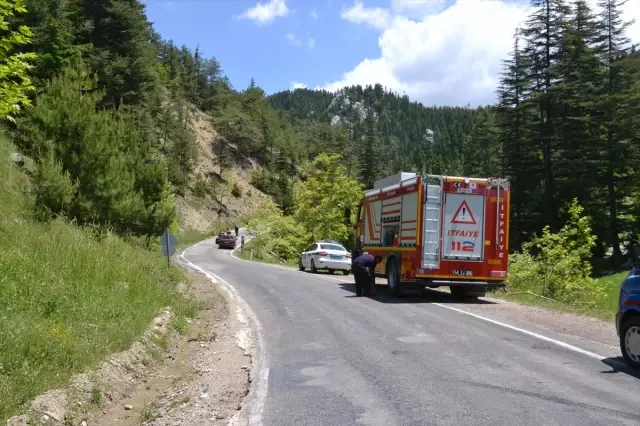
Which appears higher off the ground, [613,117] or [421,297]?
[613,117]

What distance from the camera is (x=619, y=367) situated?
7539 millimetres

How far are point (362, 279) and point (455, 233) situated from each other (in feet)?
10.1

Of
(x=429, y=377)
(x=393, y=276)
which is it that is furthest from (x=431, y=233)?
(x=429, y=377)

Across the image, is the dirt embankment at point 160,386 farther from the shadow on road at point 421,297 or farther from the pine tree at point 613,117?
the pine tree at point 613,117

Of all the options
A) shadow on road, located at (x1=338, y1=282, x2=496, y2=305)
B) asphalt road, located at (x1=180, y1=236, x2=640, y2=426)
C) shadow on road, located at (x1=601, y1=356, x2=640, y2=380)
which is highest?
shadow on road, located at (x1=338, y1=282, x2=496, y2=305)

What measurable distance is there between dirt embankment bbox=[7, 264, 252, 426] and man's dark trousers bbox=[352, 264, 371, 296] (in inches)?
233

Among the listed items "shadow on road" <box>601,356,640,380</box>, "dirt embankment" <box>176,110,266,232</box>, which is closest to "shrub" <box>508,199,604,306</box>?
"shadow on road" <box>601,356,640,380</box>

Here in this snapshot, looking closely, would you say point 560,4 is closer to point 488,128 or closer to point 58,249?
point 488,128

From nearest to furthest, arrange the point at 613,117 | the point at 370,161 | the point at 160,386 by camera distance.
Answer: the point at 160,386, the point at 613,117, the point at 370,161

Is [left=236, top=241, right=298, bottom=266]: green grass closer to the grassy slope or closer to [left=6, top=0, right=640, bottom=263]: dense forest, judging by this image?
[left=6, top=0, right=640, bottom=263]: dense forest

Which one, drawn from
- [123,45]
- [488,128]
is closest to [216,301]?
[123,45]

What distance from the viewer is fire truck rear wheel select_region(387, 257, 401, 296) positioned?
52.3 ft

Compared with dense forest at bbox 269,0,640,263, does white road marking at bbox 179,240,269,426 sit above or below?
below

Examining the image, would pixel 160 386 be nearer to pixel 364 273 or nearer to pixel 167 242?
pixel 364 273
